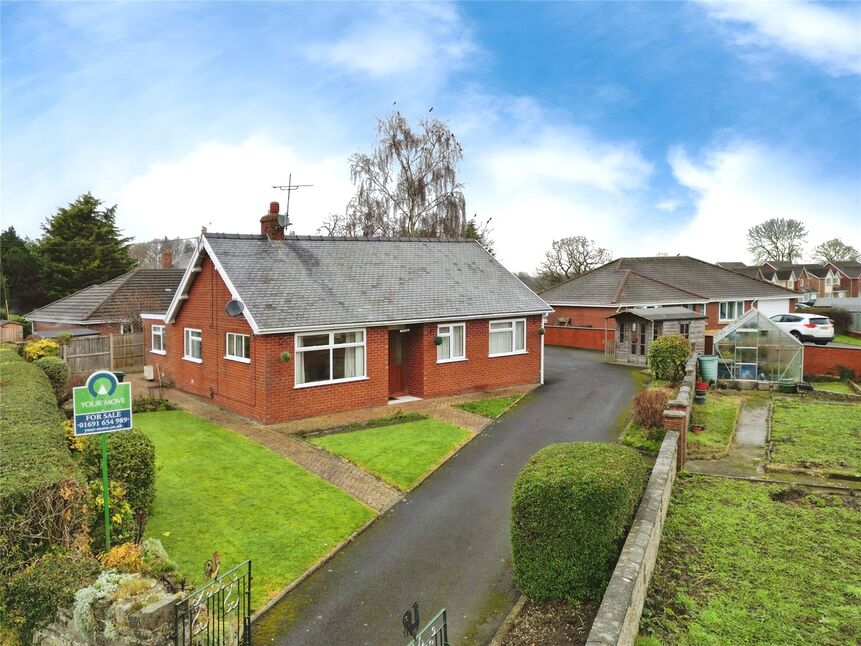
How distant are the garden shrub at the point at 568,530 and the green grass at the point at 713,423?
25.4ft

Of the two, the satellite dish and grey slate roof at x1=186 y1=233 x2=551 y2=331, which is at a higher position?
grey slate roof at x1=186 y1=233 x2=551 y2=331

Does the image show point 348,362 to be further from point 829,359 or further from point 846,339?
point 846,339

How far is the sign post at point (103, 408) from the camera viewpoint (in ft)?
24.1

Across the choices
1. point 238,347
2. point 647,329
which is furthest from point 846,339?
point 238,347

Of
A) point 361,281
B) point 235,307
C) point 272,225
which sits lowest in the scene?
point 235,307

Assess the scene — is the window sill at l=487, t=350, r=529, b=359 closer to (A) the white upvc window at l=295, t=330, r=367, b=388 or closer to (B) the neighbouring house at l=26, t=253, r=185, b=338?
(A) the white upvc window at l=295, t=330, r=367, b=388

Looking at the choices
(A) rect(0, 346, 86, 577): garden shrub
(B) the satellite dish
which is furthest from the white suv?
(A) rect(0, 346, 86, 577): garden shrub

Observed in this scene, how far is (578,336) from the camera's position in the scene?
34.7 m

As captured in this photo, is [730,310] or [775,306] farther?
[775,306]

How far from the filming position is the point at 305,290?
18031 mm

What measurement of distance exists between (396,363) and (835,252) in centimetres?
9846

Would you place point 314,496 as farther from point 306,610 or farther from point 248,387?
point 248,387

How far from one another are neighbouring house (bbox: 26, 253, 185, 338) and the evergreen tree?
31.8 feet

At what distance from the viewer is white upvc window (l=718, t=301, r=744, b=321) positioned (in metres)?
39.5
